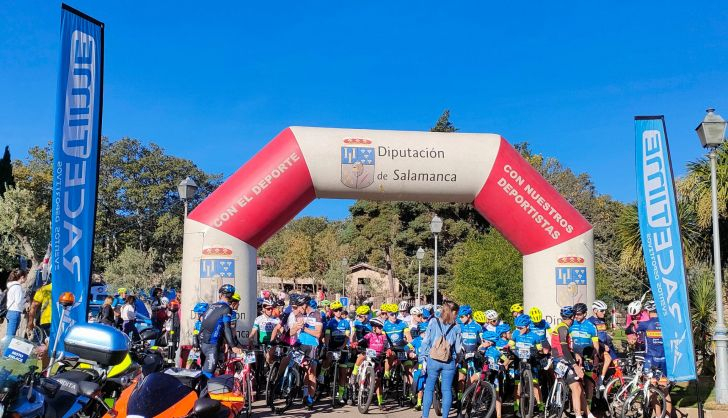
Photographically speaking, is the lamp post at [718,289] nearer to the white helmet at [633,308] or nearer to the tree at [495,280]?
the white helmet at [633,308]

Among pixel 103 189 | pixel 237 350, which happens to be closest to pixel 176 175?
pixel 103 189

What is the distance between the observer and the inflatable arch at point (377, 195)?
11391mm

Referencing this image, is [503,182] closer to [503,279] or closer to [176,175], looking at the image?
[503,279]

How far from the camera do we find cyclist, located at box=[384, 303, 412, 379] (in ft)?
35.1

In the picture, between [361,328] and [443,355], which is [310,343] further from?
[443,355]

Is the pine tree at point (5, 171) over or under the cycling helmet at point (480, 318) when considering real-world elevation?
over

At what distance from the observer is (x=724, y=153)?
1334 cm

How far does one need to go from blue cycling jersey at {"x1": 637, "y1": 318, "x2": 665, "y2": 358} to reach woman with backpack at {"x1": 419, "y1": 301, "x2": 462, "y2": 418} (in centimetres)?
323

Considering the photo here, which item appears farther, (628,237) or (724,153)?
(628,237)

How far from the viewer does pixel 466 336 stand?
9586mm

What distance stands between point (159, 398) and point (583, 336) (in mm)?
6840

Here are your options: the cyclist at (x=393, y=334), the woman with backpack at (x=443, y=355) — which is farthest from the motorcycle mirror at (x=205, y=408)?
the cyclist at (x=393, y=334)

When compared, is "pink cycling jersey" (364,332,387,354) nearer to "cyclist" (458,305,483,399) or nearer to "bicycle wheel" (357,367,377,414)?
"bicycle wheel" (357,367,377,414)

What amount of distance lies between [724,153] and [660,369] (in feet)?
21.1
